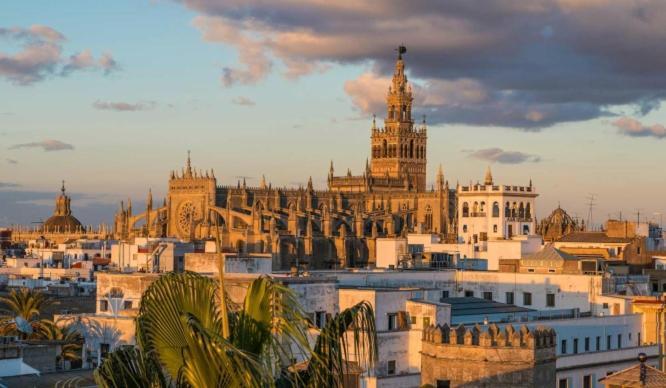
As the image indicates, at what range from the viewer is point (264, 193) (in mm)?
138625

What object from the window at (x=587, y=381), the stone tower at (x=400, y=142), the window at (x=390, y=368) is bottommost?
the window at (x=587, y=381)

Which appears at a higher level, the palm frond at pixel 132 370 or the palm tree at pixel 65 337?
the palm frond at pixel 132 370

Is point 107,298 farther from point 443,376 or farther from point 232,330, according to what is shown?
point 232,330

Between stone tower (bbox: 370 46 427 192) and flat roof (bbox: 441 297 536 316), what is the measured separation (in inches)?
4347

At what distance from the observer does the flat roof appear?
1716 inches

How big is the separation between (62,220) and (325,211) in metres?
50.9

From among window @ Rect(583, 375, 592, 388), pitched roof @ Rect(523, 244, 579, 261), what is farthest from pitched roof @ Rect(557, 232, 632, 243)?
window @ Rect(583, 375, 592, 388)

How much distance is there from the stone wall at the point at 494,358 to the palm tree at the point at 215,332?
14568mm

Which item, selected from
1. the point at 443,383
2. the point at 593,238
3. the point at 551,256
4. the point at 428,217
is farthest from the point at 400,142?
the point at 443,383

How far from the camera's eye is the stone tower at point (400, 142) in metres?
160

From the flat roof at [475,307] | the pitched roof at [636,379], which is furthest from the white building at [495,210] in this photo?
the pitched roof at [636,379]

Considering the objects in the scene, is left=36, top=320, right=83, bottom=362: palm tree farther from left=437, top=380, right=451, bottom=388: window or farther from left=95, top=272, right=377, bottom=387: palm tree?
left=95, top=272, right=377, bottom=387: palm tree

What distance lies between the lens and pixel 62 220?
6540 inches

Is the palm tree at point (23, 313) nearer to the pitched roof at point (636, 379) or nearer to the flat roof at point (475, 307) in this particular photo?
the flat roof at point (475, 307)
